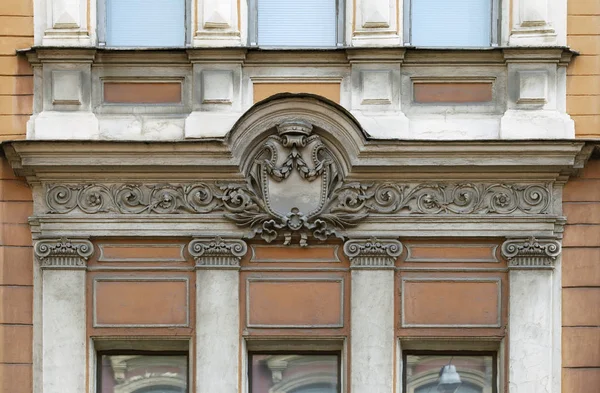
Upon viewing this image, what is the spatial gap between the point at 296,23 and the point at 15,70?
8.16 feet

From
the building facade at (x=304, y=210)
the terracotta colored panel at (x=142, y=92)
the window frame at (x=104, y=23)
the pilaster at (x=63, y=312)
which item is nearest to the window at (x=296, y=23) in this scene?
the building facade at (x=304, y=210)

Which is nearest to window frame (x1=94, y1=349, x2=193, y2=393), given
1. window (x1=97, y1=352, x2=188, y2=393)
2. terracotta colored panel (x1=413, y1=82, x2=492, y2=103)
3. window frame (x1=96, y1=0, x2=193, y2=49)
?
window (x1=97, y1=352, x2=188, y2=393)

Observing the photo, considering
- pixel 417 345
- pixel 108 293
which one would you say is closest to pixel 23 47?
pixel 108 293

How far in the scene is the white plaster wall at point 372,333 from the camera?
1340 cm

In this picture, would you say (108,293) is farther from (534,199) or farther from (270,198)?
(534,199)

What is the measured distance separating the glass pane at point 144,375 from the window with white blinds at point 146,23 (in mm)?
2768

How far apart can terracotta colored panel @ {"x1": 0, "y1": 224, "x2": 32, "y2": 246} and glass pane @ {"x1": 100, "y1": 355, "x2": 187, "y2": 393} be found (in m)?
1.21

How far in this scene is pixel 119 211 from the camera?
13617 millimetres

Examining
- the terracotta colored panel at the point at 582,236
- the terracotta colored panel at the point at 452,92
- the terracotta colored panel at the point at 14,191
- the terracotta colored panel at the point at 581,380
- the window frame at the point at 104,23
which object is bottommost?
the terracotta colored panel at the point at 581,380

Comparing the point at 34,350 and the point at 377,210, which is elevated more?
the point at 377,210

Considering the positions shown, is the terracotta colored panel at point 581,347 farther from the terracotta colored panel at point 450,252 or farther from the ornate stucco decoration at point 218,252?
the ornate stucco decoration at point 218,252

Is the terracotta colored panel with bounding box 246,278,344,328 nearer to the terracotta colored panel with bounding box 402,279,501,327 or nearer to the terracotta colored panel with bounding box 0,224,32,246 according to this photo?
the terracotta colored panel with bounding box 402,279,501,327

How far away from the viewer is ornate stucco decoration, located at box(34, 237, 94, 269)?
13547mm

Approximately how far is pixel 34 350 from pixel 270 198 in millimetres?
2375
